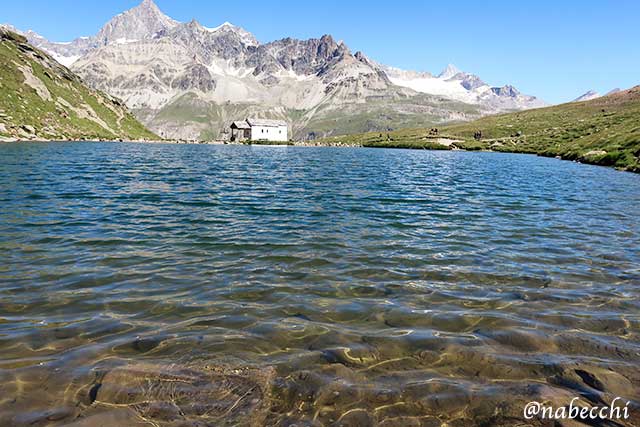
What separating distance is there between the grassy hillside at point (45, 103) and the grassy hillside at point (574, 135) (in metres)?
121

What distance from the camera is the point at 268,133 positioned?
19212 centimetres

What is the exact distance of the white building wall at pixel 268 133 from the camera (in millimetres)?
188000

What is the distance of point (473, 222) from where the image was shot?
20.2m

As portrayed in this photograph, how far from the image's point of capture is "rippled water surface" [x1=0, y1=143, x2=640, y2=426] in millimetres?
6207

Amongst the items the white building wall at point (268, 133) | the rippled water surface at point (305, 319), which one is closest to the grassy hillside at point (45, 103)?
the white building wall at point (268, 133)

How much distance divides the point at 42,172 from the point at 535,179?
51005mm

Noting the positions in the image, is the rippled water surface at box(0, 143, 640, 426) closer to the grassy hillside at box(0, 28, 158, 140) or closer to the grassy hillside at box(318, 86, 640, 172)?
the grassy hillside at box(318, 86, 640, 172)

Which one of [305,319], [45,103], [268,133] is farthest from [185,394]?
[268,133]

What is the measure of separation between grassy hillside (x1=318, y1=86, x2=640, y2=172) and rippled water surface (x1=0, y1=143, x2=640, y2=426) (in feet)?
167

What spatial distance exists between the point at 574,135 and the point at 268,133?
129 m

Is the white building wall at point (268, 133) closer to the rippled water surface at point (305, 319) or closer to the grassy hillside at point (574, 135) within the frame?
the grassy hillside at point (574, 135)

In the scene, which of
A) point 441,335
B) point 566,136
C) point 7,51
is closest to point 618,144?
point 566,136

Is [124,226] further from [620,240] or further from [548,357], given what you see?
[620,240]

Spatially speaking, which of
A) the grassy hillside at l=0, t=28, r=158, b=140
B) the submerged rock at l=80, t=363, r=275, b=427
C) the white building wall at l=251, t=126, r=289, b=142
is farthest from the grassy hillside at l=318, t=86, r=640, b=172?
the grassy hillside at l=0, t=28, r=158, b=140
